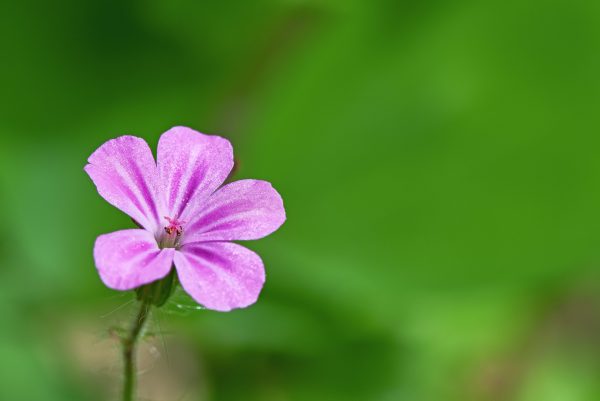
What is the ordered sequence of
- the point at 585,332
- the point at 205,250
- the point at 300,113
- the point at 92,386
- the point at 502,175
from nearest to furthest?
the point at 205,250, the point at 92,386, the point at 502,175, the point at 300,113, the point at 585,332

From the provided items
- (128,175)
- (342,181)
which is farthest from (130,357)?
(342,181)

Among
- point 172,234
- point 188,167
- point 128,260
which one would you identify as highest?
point 188,167

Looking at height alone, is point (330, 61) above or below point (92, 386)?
above

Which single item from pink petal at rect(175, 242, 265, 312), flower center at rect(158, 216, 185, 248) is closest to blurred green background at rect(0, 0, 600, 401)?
flower center at rect(158, 216, 185, 248)

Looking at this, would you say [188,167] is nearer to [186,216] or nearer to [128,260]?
[186,216]

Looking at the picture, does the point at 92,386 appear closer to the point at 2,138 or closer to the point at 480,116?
the point at 2,138

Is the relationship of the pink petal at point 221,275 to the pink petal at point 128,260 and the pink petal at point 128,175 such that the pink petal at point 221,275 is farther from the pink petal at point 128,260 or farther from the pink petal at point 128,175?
the pink petal at point 128,175

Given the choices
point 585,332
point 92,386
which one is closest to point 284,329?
point 92,386

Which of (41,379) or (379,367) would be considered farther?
(379,367)
